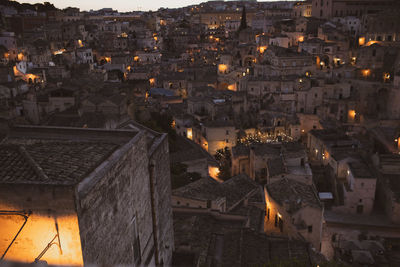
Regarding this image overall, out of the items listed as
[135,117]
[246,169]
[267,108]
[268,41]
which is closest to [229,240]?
[246,169]

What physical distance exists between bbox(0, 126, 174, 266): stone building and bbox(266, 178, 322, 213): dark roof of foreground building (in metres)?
10.4

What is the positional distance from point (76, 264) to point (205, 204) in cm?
1205

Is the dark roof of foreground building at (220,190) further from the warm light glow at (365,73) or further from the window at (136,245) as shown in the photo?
the warm light glow at (365,73)

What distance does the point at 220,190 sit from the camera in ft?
64.4

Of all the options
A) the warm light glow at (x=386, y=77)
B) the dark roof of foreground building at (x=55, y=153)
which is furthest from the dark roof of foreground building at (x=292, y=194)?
the warm light glow at (x=386, y=77)

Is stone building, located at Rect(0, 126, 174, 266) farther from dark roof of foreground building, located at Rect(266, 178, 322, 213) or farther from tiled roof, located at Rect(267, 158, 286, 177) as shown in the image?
tiled roof, located at Rect(267, 158, 286, 177)

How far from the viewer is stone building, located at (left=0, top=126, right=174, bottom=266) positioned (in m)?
5.46

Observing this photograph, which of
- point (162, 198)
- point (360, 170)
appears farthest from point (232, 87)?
point (162, 198)

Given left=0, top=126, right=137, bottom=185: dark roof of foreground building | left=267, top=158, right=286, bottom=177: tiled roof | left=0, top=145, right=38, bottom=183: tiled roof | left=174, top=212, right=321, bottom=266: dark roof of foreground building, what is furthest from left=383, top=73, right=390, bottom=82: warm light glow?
left=0, top=145, right=38, bottom=183: tiled roof

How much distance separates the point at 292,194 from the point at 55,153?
47.2ft

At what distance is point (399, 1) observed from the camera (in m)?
62.8

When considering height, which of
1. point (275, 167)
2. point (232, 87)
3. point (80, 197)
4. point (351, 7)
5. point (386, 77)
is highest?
point (351, 7)

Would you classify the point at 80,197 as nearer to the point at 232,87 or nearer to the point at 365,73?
the point at 232,87

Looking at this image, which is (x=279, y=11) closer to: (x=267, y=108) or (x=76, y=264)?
(x=267, y=108)
